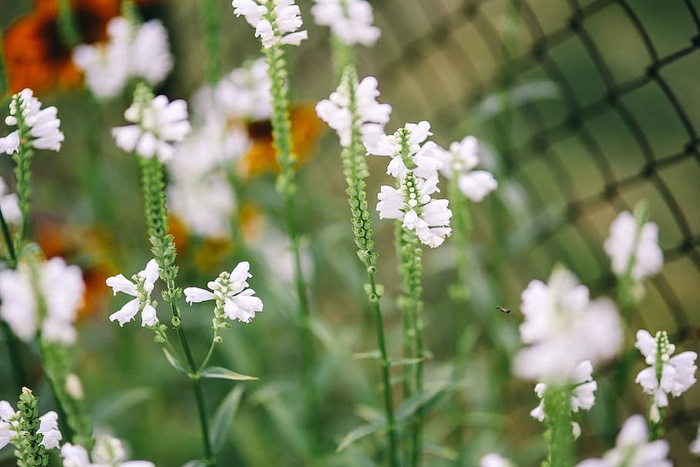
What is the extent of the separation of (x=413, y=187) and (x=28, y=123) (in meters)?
0.45

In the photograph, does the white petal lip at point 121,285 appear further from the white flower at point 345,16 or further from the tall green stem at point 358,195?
the white flower at point 345,16

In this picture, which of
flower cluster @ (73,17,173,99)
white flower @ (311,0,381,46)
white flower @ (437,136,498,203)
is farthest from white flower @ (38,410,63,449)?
flower cluster @ (73,17,173,99)

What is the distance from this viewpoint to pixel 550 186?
274 cm

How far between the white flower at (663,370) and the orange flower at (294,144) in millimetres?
979

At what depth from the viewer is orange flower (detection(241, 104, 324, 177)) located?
1.64 m

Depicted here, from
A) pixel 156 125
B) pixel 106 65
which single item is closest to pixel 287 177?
pixel 156 125

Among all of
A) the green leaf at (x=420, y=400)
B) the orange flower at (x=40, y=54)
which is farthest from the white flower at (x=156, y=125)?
the orange flower at (x=40, y=54)

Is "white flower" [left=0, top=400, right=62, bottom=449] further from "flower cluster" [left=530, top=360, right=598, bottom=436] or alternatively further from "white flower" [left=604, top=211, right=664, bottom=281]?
"white flower" [left=604, top=211, right=664, bottom=281]

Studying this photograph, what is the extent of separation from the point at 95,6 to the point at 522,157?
55.4 inches

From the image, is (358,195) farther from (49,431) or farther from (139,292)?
(49,431)

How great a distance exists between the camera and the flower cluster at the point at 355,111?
812 mm

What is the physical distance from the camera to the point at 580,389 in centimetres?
78

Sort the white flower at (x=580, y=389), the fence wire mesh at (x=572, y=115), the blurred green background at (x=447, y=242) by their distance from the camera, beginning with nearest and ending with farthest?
the white flower at (x=580, y=389), the blurred green background at (x=447, y=242), the fence wire mesh at (x=572, y=115)

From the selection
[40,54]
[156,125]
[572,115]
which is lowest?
[156,125]
